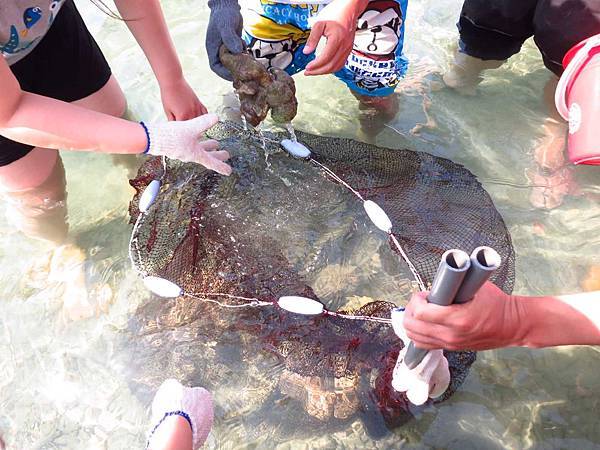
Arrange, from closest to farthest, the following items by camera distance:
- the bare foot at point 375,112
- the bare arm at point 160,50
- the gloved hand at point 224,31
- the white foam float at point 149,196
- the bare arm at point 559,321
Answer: the bare arm at point 559,321, the gloved hand at point 224,31, the white foam float at point 149,196, the bare arm at point 160,50, the bare foot at point 375,112

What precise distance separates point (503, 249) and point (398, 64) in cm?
120

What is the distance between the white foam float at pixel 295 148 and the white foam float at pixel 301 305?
2.51ft

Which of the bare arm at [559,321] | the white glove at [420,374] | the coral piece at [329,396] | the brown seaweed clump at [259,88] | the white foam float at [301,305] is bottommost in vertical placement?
the coral piece at [329,396]

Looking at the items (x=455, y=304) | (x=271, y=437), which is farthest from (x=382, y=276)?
(x=455, y=304)

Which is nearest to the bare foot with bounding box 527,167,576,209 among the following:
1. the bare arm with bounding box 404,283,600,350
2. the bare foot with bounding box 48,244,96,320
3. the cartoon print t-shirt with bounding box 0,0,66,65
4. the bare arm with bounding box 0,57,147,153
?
the bare arm with bounding box 404,283,600,350

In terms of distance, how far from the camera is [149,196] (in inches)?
84.6

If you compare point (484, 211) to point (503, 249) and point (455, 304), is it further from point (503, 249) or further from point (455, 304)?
point (455, 304)

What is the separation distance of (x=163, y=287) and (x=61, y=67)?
1.19m

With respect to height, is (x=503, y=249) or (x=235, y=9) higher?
(x=235, y=9)

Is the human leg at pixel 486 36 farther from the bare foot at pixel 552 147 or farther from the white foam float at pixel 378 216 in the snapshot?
the white foam float at pixel 378 216

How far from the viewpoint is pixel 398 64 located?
2709 millimetres

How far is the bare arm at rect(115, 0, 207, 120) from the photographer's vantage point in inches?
88.4

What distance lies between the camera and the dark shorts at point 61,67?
7.23 ft

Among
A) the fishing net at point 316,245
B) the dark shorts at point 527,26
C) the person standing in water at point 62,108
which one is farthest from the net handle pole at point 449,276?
the dark shorts at point 527,26
